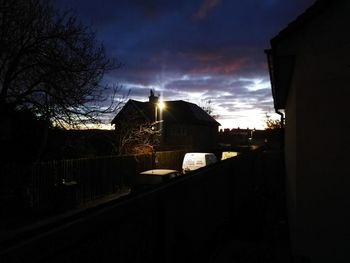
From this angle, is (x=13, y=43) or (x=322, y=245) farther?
(x=13, y=43)

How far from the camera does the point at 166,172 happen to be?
14078mm

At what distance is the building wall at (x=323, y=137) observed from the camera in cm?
505

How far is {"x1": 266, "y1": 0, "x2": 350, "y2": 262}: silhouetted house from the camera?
505 cm

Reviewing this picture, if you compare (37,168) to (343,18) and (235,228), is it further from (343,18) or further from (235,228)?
(343,18)

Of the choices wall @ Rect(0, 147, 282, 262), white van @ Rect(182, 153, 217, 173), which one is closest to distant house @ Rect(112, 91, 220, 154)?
white van @ Rect(182, 153, 217, 173)

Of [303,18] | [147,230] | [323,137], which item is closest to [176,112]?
[303,18]

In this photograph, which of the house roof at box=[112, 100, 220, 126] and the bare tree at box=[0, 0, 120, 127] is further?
the house roof at box=[112, 100, 220, 126]

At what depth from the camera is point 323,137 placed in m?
5.16

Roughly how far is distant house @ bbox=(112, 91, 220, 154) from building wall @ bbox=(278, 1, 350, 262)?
115 feet

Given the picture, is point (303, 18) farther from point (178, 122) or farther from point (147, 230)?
point (178, 122)

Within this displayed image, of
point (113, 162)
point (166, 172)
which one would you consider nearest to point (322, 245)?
point (166, 172)

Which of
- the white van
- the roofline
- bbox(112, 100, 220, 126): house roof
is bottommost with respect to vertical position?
the white van

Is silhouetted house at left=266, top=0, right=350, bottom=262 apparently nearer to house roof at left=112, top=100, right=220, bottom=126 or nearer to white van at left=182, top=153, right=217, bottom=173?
white van at left=182, top=153, right=217, bottom=173

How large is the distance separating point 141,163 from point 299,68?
16.6 metres
